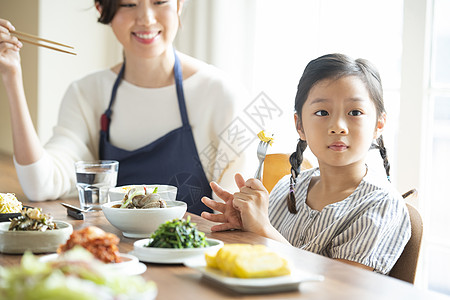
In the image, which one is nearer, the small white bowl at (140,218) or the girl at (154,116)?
the small white bowl at (140,218)

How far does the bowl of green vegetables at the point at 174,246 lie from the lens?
3.12 feet

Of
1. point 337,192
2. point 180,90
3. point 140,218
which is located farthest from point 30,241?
point 180,90

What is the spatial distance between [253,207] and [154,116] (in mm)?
935

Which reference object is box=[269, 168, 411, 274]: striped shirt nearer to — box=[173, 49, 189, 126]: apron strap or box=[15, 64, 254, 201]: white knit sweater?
box=[15, 64, 254, 201]: white knit sweater

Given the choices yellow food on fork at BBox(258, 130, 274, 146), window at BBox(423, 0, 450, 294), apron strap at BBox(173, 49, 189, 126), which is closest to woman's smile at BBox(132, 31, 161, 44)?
apron strap at BBox(173, 49, 189, 126)

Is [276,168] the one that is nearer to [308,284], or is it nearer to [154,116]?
[154,116]

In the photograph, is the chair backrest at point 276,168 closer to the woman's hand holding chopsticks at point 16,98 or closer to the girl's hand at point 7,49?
the woman's hand holding chopsticks at point 16,98

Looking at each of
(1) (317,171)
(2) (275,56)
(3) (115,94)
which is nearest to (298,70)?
(2) (275,56)

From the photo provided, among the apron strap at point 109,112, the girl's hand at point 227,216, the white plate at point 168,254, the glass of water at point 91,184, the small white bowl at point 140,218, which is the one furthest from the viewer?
the apron strap at point 109,112

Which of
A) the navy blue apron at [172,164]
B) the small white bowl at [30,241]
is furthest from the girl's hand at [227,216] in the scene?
the navy blue apron at [172,164]

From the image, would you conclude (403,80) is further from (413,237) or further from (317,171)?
(413,237)

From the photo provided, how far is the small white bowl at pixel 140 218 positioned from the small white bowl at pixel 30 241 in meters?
0.16

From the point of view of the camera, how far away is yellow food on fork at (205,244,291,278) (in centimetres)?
82

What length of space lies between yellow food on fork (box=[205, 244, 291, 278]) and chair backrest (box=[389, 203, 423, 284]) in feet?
1.92
